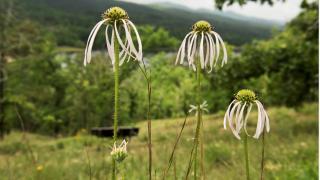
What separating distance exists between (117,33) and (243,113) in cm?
33

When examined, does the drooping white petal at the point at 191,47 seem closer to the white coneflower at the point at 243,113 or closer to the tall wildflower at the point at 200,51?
the tall wildflower at the point at 200,51

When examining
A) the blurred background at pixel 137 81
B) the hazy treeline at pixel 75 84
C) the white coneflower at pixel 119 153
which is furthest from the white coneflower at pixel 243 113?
the hazy treeline at pixel 75 84

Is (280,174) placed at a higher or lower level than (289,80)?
higher

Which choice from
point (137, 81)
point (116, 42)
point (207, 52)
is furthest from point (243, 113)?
point (137, 81)

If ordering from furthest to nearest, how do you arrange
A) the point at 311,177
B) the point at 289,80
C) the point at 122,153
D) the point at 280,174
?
1. the point at 289,80
2. the point at 280,174
3. the point at 311,177
4. the point at 122,153

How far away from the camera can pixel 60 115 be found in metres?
45.8

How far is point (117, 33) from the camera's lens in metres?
1.12

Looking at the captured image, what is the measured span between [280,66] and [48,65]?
34.3 meters

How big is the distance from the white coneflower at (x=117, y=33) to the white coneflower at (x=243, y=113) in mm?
242

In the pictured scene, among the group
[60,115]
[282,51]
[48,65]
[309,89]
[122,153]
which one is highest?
[122,153]

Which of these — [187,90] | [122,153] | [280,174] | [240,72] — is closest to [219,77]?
[240,72]

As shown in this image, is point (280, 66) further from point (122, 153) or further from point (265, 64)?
point (122, 153)

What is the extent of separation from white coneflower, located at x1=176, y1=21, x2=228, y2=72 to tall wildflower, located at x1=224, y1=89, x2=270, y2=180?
0.09m

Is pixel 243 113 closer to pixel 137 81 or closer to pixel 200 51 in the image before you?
pixel 200 51
